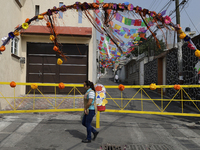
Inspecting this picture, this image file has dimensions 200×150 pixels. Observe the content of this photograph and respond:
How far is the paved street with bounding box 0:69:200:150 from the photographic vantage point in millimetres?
4195

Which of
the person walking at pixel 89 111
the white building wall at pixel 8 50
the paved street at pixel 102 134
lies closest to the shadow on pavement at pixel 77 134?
the paved street at pixel 102 134

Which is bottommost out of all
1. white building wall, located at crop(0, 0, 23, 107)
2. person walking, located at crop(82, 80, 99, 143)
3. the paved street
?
the paved street

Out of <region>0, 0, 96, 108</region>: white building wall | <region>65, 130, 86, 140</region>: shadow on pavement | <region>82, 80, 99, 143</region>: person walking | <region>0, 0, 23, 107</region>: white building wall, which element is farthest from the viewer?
<region>0, 0, 96, 108</region>: white building wall

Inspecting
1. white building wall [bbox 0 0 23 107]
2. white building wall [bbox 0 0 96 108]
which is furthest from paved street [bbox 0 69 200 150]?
white building wall [bbox 0 0 96 108]

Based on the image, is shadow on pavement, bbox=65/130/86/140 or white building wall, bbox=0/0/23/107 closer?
shadow on pavement, bbox=65/130/86/140

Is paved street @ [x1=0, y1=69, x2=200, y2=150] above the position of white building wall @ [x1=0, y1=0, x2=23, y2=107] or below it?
below

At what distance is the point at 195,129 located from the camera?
5.59 metres

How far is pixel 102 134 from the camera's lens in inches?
199

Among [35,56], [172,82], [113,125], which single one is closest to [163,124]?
[113,125]

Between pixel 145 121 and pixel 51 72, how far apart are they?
745cm

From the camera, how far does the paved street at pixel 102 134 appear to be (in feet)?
13.8

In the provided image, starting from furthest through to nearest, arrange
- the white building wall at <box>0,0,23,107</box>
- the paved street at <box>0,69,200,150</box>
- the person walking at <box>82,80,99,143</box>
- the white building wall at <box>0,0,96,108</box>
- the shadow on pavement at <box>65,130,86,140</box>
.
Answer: the white building wall at <box>0,0,96,108</box>, the white building wall at <box>0,0,23,107</box>, the shadow on pavement at <box>65,130,86,140</box>, the person walking at <box>82,80,99,143</box>, the paved street at <box>0,69,200,150</box>

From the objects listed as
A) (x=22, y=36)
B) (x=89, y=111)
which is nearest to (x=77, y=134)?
(x=89, y=111)

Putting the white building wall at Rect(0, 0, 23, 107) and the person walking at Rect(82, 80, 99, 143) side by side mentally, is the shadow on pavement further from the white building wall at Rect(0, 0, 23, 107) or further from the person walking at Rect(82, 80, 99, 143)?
the white building wall at Rect(0, 0, 23, 107)
